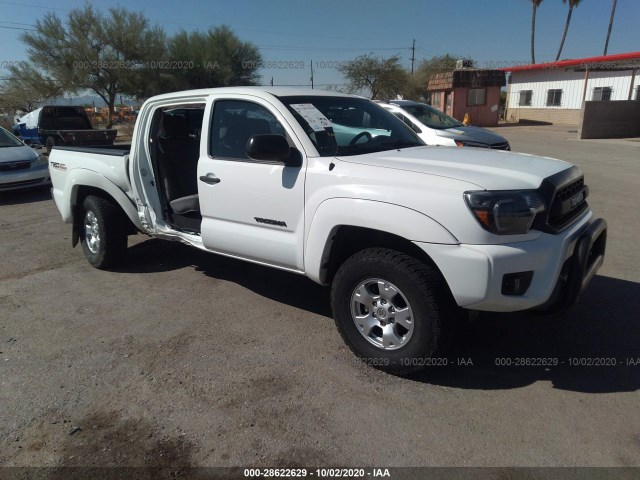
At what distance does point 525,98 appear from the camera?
116 ft

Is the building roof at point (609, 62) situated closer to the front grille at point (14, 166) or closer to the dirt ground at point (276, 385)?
the dirt ground at point (276, 385)

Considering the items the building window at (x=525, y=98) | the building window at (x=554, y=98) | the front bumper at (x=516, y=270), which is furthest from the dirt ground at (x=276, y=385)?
the building window at (x=525, y=98)

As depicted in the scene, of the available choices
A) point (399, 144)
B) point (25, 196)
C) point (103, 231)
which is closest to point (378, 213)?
point (399, 144)

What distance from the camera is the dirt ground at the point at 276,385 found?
269 centimetres

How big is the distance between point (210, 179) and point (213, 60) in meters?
35.3

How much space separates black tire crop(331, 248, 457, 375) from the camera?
304cm

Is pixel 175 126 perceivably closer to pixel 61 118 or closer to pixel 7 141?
pixel 7 141

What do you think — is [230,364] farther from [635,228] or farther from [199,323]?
[635,228]

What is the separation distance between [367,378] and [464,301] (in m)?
0.90

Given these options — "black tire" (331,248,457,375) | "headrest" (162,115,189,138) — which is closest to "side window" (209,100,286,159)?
"headrest" (162,115,189,138)

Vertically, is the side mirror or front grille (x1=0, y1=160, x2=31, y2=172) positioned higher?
the side mirror

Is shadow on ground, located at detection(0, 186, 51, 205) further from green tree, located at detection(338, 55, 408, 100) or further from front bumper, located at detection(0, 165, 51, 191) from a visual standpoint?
green tree, located at detection(338, 55, 408, 100)

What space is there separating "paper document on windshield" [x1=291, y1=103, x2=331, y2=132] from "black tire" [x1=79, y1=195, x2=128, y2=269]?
2.62m

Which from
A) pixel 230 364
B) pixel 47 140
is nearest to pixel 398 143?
pixel 230 364
